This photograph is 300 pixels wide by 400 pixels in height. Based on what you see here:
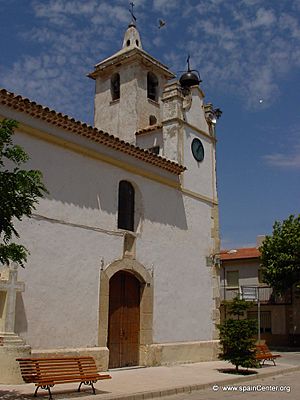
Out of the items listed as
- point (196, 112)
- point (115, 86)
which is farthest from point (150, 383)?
point (115, 86)

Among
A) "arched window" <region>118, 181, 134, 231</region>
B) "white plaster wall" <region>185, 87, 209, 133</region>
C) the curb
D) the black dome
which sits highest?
the black dome

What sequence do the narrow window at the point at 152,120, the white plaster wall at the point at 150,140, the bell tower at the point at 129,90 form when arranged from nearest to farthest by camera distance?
1. the white plaster wall at the point at 150,140
2. the bell tower at the point at 129,90
3. the narrow window at the point at 152,120

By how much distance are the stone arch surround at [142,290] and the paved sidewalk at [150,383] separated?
39.8 inches

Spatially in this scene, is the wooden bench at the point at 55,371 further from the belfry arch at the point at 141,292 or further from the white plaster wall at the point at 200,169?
the white plaster wall at the point at 200,169

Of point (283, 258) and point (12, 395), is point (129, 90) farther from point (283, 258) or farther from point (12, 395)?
point (12, 395)

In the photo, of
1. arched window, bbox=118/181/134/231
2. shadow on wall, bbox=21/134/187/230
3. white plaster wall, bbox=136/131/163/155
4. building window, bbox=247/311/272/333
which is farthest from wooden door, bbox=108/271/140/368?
building window, bbox=247/311/272/333

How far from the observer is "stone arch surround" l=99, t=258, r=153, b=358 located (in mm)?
12148

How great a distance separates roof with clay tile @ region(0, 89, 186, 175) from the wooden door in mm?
3407

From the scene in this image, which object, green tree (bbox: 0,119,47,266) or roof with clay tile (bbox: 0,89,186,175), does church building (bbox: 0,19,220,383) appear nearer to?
roof with clay tile (bbox: 0,89,186,175)

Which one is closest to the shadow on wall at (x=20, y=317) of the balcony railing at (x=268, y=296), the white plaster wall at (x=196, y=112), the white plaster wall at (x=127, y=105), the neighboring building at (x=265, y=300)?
the white plaster wall at (x=196, y=112)

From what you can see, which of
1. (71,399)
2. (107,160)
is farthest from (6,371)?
(107,160)

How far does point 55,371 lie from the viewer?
333 inches

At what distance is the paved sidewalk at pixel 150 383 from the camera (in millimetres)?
8445

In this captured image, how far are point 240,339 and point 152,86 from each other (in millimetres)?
A: 11595
